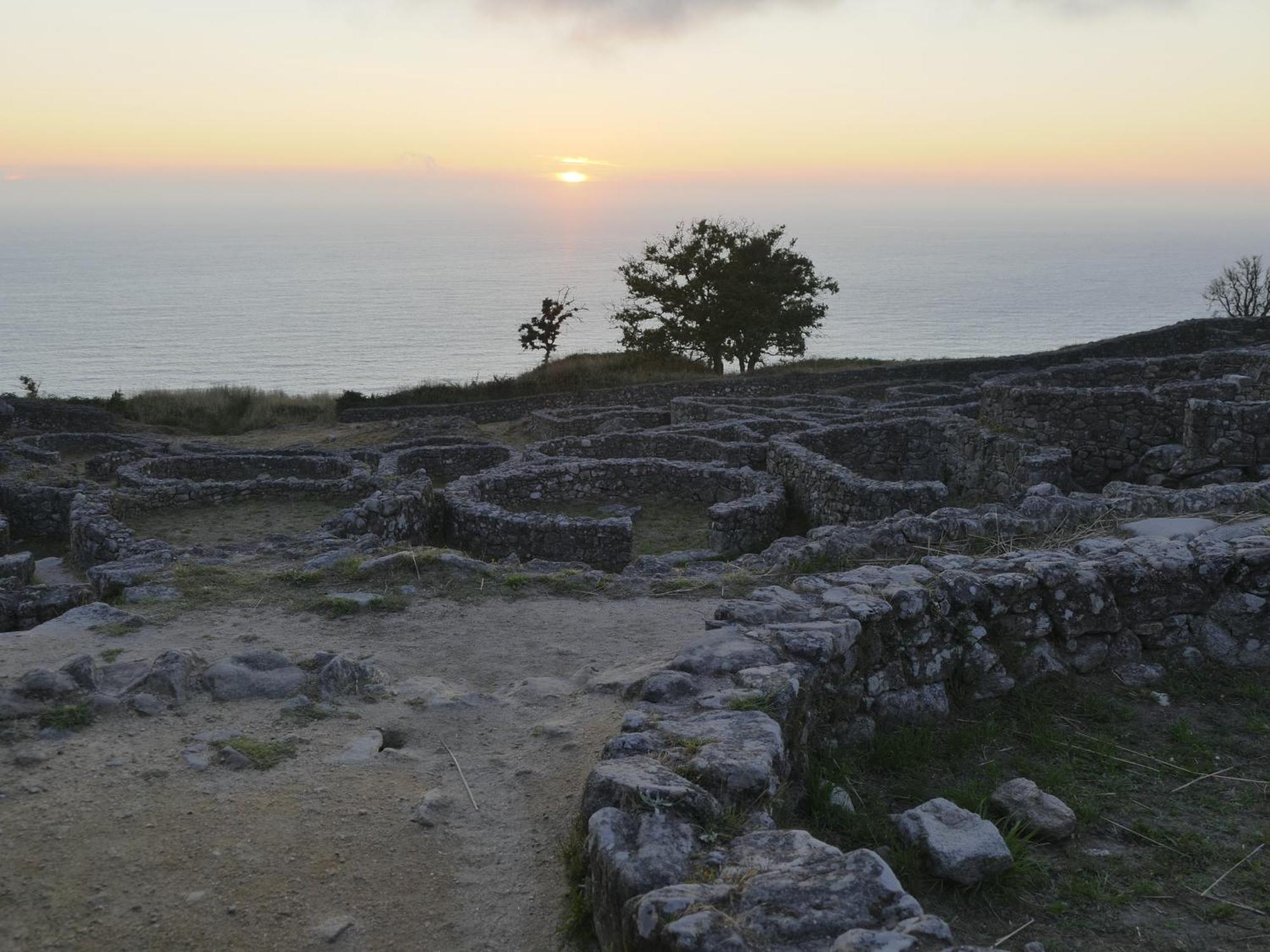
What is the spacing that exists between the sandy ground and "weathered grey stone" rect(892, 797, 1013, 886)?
60.8 inches

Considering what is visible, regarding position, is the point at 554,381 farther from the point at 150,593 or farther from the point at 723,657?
the point at 723,657

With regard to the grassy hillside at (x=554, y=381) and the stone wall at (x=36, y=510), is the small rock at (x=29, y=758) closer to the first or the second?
the stone wall at (x=36, y=510)

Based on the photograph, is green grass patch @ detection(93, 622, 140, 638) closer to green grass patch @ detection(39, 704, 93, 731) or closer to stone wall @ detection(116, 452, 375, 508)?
green grass patch @ detection(39, 704, 93, 731)

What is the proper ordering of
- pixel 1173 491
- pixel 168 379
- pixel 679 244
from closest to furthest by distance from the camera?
pixel 1173 491 → pixel 679 244 → pixel 168 379

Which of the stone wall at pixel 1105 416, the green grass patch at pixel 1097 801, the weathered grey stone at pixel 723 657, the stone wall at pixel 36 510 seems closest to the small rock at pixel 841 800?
the green grass patch at pixel 1097 801

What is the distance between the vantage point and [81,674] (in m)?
5.73

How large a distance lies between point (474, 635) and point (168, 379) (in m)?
85.1

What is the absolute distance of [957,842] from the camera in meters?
4.23

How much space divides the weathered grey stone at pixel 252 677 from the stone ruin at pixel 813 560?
0.04 meters

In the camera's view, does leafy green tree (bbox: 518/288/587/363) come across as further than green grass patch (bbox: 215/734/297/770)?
Yes

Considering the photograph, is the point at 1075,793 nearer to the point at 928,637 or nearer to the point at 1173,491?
the point at 928,637

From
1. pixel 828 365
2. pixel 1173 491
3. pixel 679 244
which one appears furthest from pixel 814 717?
pixel 679 244

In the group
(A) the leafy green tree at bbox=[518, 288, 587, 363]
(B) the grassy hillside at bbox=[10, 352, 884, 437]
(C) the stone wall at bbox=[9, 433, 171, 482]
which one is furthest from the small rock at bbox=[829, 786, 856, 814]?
(A) the leafy green tree at bbox=[518, 288, 587, 363]

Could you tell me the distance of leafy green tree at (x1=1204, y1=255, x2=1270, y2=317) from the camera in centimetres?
4419
